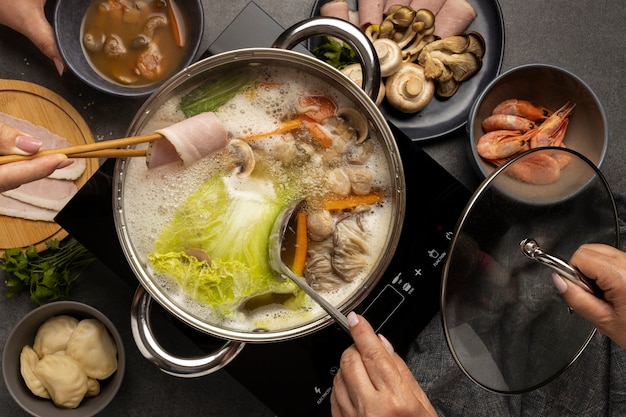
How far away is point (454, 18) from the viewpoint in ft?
6.68

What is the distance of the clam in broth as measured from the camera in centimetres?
161

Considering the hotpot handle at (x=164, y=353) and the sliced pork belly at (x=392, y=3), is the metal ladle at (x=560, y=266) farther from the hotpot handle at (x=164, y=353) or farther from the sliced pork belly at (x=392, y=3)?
the sliced pork belly at (x=392, y=3)

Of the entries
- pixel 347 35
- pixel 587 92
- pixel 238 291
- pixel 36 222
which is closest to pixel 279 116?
pixel 347 35

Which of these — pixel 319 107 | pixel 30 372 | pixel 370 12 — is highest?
pixel 370 12

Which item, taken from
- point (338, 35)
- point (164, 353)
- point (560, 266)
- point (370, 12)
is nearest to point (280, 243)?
point (164, 353)

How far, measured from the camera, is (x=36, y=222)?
1967 millimetres

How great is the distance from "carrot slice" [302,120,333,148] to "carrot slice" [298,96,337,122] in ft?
0.07

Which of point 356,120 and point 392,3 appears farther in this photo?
point 392,3

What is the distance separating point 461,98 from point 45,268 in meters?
1.56

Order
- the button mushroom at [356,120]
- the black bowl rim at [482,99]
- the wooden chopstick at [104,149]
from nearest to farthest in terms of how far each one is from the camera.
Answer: the wooden chopstick at [104,149]
the button mushroom at [356,120]
the black bowl rim at [482,99]

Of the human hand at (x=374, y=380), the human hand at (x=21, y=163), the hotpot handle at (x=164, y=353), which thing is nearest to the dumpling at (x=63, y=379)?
the hotpot handle at (x=164, y=353)

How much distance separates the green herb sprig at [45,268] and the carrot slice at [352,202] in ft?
2.93

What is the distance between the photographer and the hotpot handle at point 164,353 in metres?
1.58

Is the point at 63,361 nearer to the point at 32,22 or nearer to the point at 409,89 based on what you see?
the point at 32,22
